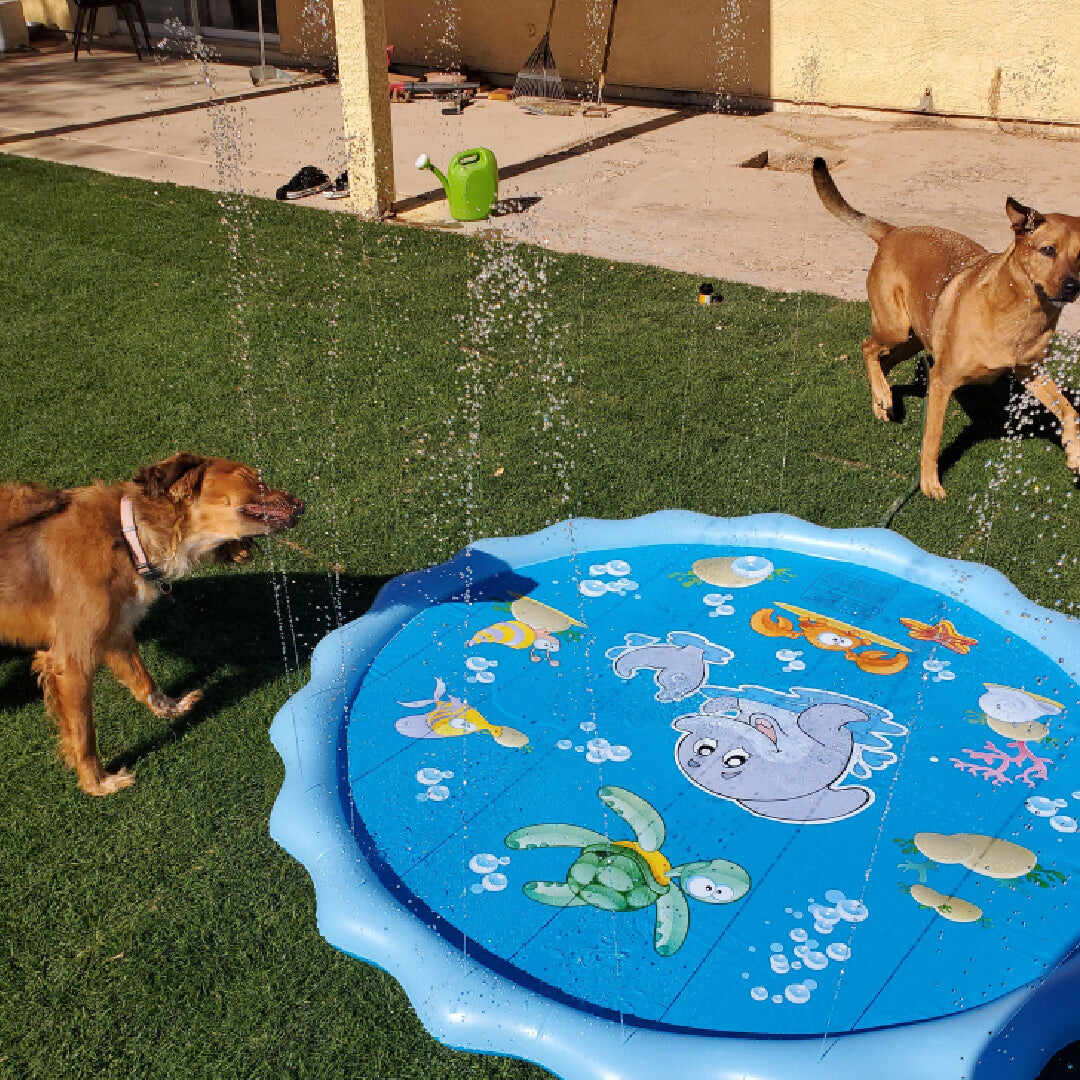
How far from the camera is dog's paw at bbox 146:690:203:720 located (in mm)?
4570

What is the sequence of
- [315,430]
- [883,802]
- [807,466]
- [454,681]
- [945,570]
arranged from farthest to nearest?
[315,430] < [807,466] < [945,570] < [454,681] < [883,802]

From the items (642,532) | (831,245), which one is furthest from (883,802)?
(831,245)

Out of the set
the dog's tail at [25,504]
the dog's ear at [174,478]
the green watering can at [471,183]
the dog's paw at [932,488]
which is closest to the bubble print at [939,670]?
the dog's paw at [932,488]

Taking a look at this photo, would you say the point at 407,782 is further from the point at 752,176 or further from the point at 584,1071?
the point at 752,176

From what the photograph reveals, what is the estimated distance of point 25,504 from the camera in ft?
13.4

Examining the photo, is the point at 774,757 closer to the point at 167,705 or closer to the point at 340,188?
the point at 167,705

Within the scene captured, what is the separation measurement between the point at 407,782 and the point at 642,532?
2049mm

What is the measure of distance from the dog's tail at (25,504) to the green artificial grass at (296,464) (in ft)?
3.21

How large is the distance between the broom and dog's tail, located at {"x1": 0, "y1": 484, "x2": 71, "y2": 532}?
1350 cm

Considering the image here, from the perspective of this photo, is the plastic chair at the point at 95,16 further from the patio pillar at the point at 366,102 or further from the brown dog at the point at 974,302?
the brown dog at the point at 974,302

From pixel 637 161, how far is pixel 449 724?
9.89m

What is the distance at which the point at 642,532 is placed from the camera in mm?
5555

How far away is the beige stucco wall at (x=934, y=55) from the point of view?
43.1ft

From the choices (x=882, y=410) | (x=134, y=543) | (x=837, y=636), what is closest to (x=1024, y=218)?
(x=882, y=410)
